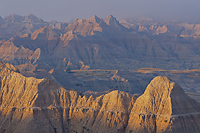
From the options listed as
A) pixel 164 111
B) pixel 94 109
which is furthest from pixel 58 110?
pixel 164 111

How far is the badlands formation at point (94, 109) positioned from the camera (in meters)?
70.9

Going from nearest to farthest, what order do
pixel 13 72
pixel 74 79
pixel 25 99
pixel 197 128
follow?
1. pixel 197 128
2. pixel 25 99
3. pixel 13 72
4. pixel 74 79

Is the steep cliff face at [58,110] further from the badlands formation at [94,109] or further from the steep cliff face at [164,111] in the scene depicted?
the steep cliff face at [164,111]

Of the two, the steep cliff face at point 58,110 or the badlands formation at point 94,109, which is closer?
the badlands formation at point 94,109

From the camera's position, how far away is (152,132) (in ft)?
232

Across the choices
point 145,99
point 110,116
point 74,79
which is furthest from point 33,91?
point 74,79

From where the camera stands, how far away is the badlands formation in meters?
70.9

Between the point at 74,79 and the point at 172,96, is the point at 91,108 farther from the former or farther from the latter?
the point at 74,79

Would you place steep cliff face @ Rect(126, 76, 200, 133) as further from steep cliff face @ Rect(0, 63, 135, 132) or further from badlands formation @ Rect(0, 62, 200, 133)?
steep cliff face @ Rect(0, 63, 135, 132)

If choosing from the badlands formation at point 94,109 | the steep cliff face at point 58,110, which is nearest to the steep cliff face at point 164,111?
the badlands formation at point 94,109

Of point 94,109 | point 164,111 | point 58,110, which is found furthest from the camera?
point 58,110

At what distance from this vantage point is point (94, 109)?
76938 millimetres

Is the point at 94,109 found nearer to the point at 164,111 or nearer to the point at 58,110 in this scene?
the point at 58,110

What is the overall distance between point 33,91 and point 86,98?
966 cm
